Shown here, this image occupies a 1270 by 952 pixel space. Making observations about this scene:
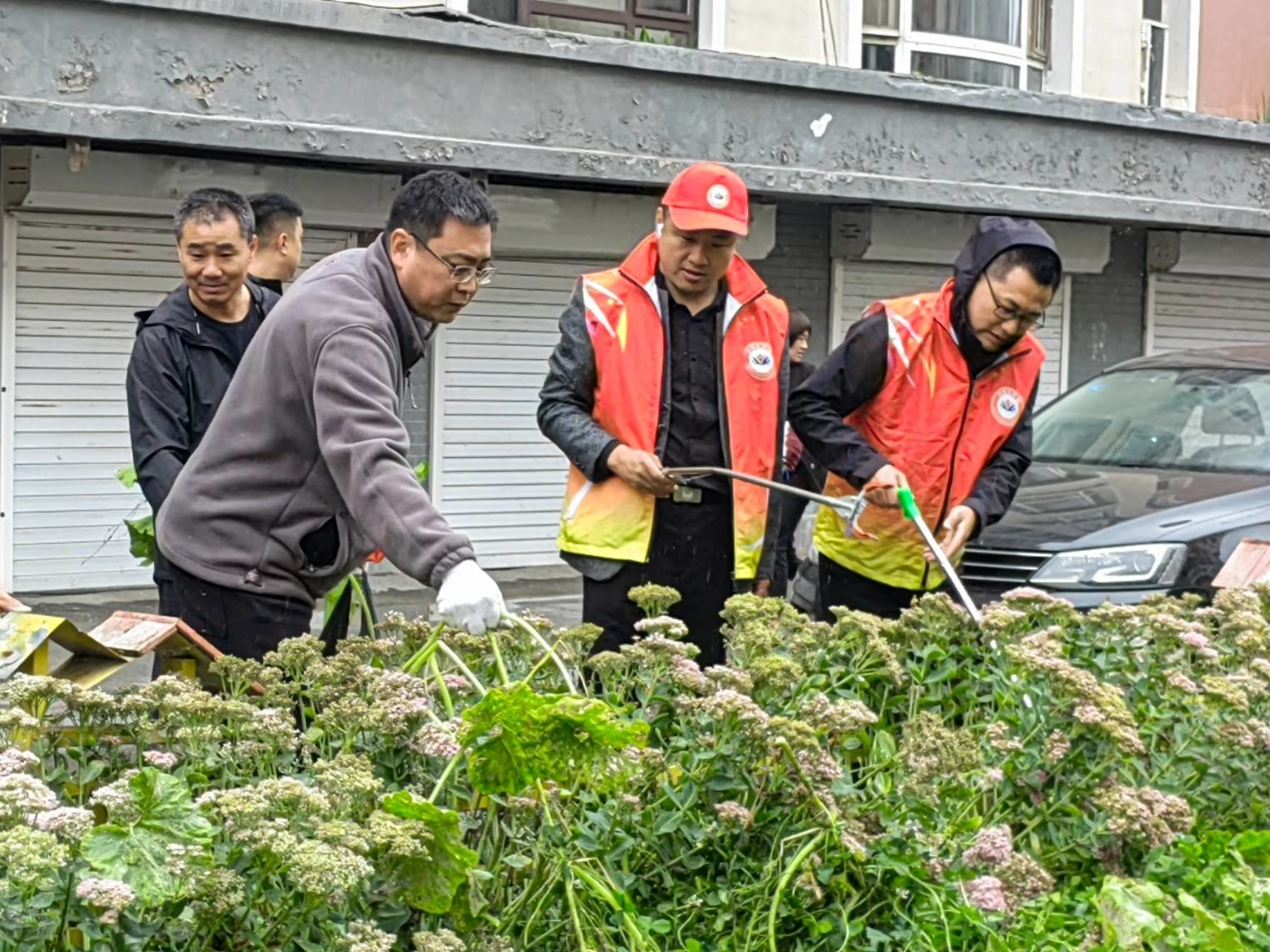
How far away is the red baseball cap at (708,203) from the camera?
17.6ft

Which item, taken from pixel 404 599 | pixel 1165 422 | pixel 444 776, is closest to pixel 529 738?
pixel 444 776

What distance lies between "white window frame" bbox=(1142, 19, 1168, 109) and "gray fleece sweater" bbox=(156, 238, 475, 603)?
14370 mm

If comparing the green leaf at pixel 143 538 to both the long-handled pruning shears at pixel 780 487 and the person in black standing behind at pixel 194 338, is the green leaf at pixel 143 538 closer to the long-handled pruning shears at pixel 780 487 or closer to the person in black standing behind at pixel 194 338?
the person in black standing behind at pixel 194 338

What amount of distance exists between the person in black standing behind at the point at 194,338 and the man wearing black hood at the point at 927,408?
5.22 feet

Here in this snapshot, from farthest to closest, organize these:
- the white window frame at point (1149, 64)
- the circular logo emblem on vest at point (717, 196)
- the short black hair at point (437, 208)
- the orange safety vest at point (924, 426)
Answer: the white window frame at point (1149, 64)
the orange safety vest at point (924, 426)
the circular logo emblem on vest at point (717, 196)
the short black hair at point (437, 208)

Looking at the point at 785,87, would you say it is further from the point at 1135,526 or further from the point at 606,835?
the point at 606,835

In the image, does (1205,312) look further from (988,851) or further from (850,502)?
(988,851)

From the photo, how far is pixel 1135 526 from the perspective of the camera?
794cm

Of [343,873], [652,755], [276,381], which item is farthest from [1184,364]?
[343,873]

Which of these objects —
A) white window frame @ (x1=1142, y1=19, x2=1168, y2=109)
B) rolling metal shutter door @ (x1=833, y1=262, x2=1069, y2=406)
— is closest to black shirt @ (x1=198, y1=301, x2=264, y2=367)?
rolling metal shutter door @ (x1=833, y1=262, x2=1069, y2=406)

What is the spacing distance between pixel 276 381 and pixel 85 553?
8.36m

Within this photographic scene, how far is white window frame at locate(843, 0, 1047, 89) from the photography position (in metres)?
15.4

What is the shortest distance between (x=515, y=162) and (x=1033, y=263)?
7093mm

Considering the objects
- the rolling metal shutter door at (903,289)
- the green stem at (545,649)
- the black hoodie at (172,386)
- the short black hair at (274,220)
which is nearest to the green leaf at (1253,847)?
the green stem at (545,649)
